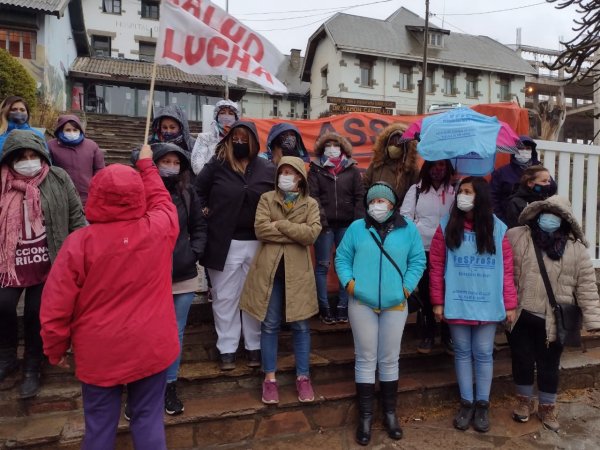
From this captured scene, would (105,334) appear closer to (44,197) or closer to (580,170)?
(44,197)

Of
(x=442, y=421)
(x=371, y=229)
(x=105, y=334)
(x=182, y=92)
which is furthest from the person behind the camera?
(x=182, y=92)

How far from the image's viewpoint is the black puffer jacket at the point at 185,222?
10.2ft

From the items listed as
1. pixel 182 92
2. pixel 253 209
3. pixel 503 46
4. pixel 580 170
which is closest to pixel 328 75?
pixel 182 92

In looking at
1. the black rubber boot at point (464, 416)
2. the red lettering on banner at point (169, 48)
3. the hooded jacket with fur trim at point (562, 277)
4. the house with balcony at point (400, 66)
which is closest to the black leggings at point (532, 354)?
the hooded jacket with fur trim at point (562, 277)

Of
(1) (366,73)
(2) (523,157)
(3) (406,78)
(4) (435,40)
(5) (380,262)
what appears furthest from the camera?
(4) (435,40)

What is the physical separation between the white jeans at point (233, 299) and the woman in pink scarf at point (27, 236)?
3.83 feet

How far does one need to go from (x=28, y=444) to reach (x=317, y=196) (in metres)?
2.84

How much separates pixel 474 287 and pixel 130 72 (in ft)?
85.1

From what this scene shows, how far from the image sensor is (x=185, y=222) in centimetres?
325

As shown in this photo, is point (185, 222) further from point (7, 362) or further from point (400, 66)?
point (400, 66)

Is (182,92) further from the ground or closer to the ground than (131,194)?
further from the ground

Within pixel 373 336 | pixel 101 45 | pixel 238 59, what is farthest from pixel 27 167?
pixel 101 45

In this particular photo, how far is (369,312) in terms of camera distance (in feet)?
10.7

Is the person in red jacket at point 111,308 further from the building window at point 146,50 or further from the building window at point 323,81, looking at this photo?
the building window at point 146,50
